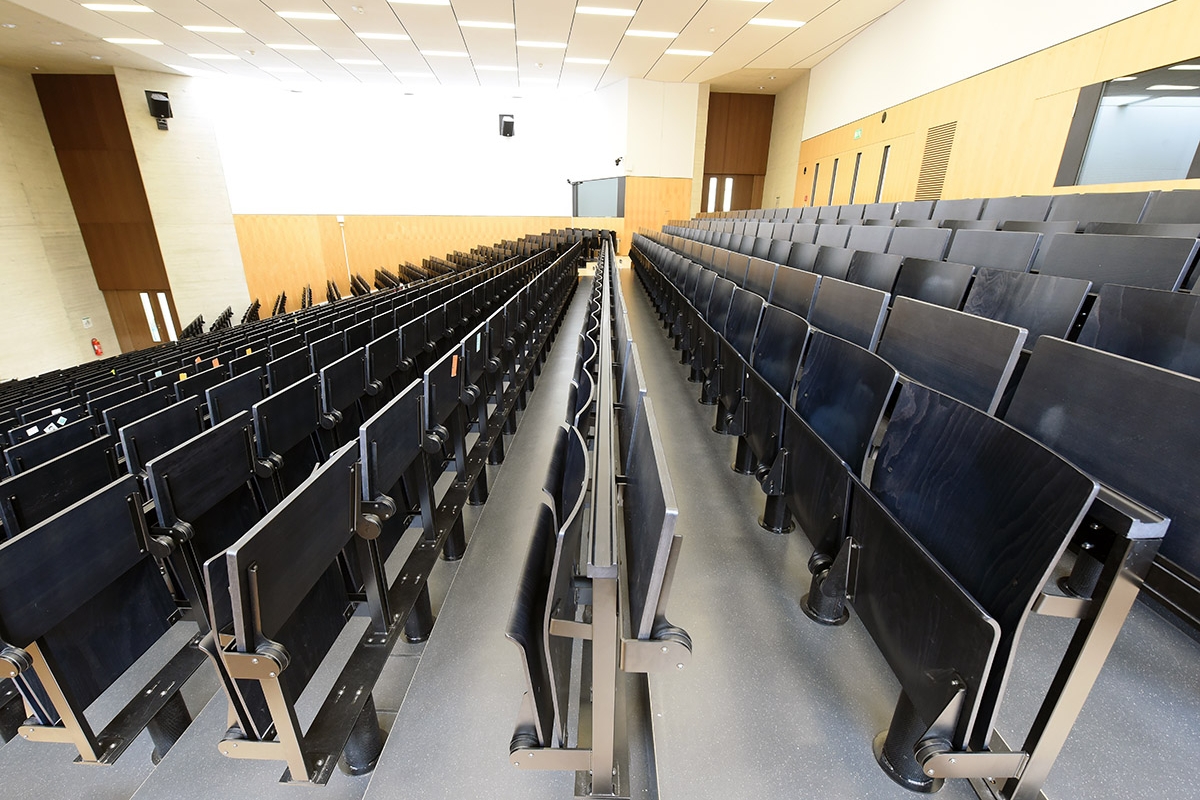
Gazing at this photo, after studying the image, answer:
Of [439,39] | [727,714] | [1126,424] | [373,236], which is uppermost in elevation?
[439,39]

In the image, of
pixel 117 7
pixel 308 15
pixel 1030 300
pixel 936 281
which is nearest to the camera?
pixel 1030 300

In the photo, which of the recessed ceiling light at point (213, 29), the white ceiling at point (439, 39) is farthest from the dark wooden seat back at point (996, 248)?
the recessed ceiling light at point (213, 29)

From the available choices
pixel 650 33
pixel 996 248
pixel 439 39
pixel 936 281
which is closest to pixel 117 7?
pixel 439 39

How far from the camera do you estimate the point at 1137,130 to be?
2.96 metres

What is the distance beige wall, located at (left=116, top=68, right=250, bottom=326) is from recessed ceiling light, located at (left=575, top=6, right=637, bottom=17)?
597cm

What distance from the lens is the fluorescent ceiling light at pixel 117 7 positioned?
4676 mm

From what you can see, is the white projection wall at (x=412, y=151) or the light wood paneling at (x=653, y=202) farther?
the light wood paneling at (x=653, y=202)

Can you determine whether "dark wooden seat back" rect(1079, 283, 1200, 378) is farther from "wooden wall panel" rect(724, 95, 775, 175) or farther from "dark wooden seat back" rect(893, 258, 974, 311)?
"wooden wall panel" rect(724, 95, 775, 175)

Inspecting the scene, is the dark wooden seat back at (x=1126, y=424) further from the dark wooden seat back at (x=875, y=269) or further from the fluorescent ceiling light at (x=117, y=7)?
the fluorescent ceiling light at (x=117, y=7)

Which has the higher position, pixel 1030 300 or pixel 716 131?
pixel 716 131

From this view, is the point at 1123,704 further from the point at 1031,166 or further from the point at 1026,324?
the point at 1031,166

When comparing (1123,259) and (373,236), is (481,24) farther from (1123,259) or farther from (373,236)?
(1123,259)

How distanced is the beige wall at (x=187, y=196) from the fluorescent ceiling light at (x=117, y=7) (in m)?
2.50

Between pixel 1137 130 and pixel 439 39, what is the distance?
20.6ft
